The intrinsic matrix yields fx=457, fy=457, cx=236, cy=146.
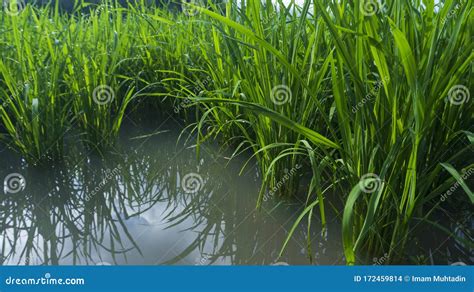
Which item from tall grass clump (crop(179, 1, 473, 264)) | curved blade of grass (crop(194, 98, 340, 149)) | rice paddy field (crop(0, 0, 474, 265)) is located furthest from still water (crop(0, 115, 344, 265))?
curved blade of grass (crop(194, 98, 340, 149))

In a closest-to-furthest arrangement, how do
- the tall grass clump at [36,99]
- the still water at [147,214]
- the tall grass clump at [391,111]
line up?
the tall grass clump at [391,111], the still water at [147,214], the tall grass clump at [36,99]

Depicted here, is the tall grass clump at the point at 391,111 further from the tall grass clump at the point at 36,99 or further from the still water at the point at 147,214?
the tall grass clump at the point at 36,99

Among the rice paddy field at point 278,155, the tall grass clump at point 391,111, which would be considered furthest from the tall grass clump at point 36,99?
the tall grass clump at point 391,111

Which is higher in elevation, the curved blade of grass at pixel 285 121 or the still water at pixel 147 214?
the curved blade of grass at pixel 285 121

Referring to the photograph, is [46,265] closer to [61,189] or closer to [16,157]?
[61,189]

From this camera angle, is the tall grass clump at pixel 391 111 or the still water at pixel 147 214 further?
the still water at pixel 147 214

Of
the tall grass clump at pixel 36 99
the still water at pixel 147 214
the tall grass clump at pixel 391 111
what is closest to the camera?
the tall grass clump at pixel 391 111

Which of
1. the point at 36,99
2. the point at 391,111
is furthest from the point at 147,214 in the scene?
the point at 391,111

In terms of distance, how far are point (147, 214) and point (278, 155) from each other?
1.40 ft

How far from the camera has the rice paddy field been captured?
957 mm

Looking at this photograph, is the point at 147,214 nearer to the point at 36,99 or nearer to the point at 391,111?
the point at 36,99

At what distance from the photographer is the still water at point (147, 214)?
1.13 m

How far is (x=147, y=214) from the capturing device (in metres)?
1.36

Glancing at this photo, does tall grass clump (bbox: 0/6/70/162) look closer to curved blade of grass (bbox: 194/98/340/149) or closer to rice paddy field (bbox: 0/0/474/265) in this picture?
rice paddy field (bbox: 0/0/474/265)
